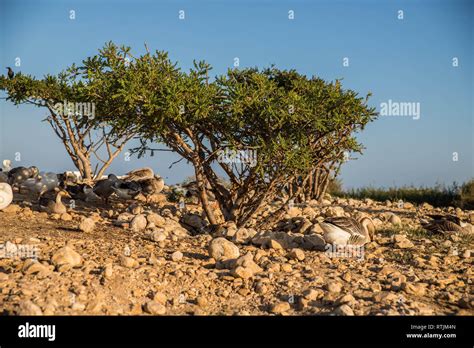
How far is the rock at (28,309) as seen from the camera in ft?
15.9

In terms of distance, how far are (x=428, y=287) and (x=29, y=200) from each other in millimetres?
8411

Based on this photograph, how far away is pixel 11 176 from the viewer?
13.2m

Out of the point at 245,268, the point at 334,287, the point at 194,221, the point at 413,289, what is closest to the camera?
the point at 334,287

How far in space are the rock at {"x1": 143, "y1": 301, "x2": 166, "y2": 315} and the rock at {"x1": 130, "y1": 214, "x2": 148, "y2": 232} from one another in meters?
3.88

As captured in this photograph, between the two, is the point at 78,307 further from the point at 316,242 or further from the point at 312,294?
the point at 316,242

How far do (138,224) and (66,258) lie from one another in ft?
9.23

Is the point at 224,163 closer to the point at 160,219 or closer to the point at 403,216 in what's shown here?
the point at 160,219

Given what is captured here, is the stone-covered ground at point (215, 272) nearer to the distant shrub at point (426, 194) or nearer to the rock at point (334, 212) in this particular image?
the rock at point (334, 212)

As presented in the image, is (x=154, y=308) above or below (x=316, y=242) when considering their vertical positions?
below

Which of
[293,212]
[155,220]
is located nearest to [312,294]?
[155,220]

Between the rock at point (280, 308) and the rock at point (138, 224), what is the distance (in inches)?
162

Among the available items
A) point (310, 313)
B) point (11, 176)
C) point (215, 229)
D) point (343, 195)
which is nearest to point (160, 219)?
point (215, 229)

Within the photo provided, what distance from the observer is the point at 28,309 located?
4863 millimetres

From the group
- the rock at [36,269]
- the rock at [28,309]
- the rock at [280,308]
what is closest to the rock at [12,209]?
the rock at [36,269]
